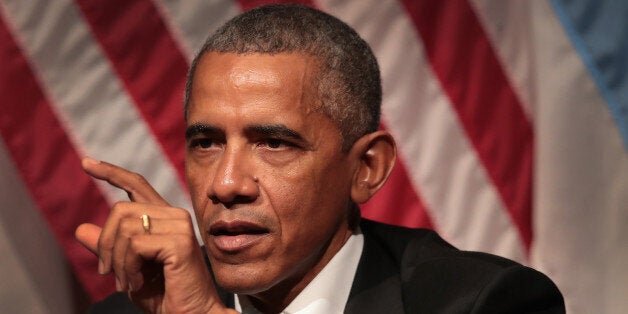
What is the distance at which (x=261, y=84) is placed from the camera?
1324 mm

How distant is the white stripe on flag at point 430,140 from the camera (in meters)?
1.93

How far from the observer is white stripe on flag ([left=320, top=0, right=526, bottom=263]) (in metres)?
1.93

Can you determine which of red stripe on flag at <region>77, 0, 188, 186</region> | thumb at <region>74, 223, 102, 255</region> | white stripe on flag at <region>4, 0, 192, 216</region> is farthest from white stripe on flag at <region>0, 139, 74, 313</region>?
thumb at <region>74, 223, 102, 255</region>

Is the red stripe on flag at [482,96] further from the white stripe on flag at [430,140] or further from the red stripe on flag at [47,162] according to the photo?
the red stripe on flag at [47,162]

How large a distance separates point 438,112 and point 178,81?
22.0 inches

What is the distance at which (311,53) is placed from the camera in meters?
1.37

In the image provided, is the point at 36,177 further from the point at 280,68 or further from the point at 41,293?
the point at 280,68

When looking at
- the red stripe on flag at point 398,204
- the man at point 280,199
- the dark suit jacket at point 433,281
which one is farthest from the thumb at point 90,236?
the red stripe on flag at point 398,204

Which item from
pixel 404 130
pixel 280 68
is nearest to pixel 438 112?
pixel 404 130

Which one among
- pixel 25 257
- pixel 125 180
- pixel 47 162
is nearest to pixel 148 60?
pixel 47 162

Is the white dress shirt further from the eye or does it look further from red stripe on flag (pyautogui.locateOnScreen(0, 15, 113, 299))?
red stripe on flag (pyautogui.locateOnScreen(0, 15, 113, 299))

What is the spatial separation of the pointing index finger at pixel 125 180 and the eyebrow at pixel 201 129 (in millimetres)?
108

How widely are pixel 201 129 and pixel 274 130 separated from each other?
12 centimetres

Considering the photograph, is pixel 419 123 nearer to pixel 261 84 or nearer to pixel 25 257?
pixel 261 84
